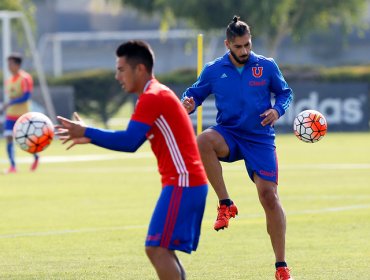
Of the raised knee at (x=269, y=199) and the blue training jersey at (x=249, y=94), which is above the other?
the blue training jersey at (x=249, y=94)

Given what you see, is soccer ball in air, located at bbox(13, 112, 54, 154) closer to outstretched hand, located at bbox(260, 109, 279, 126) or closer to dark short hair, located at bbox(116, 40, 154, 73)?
dark short hair, located at bbox(116, 40, 154, 73)

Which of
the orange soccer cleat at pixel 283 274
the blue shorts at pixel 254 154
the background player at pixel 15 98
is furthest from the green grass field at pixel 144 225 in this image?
the blue shorts at pixel 254 154

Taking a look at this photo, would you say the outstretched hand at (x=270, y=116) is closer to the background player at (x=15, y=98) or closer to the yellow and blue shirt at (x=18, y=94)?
the background player at (x=15, y=98)

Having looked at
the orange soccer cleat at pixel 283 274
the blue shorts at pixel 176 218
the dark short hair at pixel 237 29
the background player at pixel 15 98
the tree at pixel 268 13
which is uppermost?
the dark short hair at pixel 237 29

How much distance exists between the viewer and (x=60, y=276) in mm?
10500

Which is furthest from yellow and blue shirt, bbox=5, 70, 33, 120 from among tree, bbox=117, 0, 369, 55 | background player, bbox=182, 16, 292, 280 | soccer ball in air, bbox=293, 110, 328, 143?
tree, bbox=117, 0, 369, 55

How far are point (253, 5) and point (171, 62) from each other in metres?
29.2

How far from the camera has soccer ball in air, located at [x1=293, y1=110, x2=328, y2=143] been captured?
11.4 meters

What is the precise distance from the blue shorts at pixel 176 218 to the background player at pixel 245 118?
91.6 inches

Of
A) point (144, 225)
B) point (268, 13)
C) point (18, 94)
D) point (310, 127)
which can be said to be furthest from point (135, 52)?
point (268, 13)

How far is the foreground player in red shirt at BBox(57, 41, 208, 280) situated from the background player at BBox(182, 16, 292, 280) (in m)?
2.37

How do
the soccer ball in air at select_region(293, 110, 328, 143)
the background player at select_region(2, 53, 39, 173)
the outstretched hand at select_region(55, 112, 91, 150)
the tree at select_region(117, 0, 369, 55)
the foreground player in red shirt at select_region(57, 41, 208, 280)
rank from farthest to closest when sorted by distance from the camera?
the tree at select_region(117, 0, 369, 55) → the background player at select_region(2, 53, 39, 173) → the soccer ball in air at select_region(293, 110, 328, 143) → the foreground player in red shirt at select_region(57, 41, 208, 280) → the outstretched hand at select_region(55, 112, 91, 150)

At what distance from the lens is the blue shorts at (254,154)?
1043 cm

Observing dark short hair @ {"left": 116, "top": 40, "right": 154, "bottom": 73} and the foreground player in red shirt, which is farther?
dark short hair @ {"left": 116, "top": 40, "right": 154, "bottom": 73}
